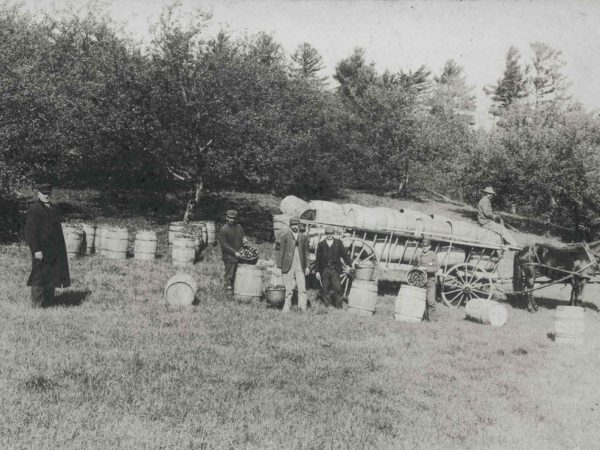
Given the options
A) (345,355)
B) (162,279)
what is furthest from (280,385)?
(162,279)

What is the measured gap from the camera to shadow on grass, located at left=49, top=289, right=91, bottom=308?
34.8 feet

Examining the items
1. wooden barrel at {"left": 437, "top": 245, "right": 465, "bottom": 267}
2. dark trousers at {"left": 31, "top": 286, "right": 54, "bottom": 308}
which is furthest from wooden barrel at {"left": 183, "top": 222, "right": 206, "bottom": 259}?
wooden barrel at {"left": 437, "top": 245, "right": 465, "bottom": 267}

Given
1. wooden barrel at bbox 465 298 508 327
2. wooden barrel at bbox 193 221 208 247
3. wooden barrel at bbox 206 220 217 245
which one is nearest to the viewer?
wooden barrel at bbox 465 298 508 327

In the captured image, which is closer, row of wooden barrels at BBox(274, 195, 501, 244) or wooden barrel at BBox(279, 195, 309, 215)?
row of wooden barrels at BBox(274, 195, 501, 244)

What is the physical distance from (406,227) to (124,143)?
12.2 m

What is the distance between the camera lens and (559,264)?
46.7 feet

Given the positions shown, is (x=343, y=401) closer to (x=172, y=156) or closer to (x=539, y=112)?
(x=172, y=156)

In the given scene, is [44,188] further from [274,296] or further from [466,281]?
[466,281]

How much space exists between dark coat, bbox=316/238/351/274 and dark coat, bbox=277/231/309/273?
2.82 ft

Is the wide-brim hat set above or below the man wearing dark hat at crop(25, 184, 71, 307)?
above

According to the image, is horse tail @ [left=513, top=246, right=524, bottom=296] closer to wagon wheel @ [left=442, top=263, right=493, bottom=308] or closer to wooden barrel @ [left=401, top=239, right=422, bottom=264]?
wagon wheel @ [left=442, top=263, right=493, bottom=308]

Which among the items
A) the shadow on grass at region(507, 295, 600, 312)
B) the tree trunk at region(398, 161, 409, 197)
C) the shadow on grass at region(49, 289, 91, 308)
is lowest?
the shadow on grass at region(507, 295, 600, 312)

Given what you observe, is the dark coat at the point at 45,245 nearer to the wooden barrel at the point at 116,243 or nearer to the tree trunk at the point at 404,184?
the wooden barrel at the point at 116,243

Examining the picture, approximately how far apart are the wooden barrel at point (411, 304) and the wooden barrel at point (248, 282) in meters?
2.95
